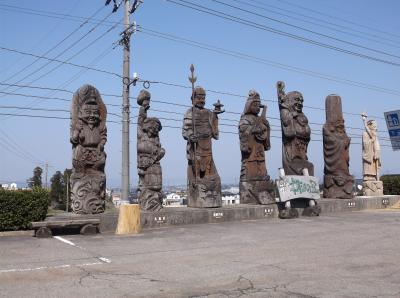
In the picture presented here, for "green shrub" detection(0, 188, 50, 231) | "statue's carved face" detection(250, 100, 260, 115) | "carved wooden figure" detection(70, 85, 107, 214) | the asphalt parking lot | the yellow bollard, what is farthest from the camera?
"statue's carved face" detection(250, 100, 260, 115)

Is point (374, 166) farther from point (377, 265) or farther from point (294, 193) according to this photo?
point (377, 265)

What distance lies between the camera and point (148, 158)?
43.3 feet

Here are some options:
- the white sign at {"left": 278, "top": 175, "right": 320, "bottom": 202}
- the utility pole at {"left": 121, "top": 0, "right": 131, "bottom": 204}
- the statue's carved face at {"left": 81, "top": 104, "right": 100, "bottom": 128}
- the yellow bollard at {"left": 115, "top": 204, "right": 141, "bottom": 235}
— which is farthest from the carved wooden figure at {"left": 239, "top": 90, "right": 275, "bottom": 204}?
the statue's carved face at {"left": 81, "top": 104, "right": 100, "bottom": 128}

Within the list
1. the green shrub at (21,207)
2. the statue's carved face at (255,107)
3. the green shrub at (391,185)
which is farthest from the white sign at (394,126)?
the green shrub at (21,207)

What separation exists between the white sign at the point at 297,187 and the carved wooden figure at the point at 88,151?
5.78 metres

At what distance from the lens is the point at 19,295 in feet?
18.3

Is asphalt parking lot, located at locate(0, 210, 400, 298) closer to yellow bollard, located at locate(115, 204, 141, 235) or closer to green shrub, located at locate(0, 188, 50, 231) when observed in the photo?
yellow bollard, located at locate(115, 204, 141, 235)

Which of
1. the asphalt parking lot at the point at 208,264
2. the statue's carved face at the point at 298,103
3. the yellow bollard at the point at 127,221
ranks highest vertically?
the statue's carved face at the point at 298,103

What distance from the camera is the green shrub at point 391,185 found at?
22.5 meters

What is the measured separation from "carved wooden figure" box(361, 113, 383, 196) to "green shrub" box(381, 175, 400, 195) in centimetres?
245

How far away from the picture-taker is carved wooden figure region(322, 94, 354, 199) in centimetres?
1809

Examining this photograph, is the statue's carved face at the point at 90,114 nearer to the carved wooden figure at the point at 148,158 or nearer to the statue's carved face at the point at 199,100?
the carved wooden figure at the point at 148,158

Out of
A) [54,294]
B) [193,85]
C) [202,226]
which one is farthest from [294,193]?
[54,294]

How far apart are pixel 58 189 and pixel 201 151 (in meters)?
35.0
